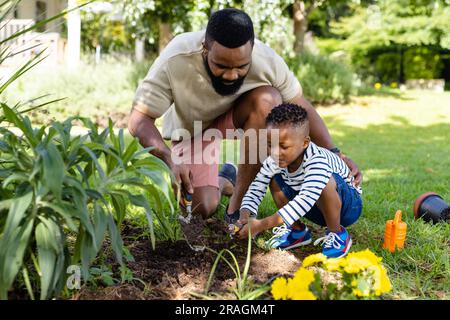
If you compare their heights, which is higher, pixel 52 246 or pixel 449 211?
pixel 52 246

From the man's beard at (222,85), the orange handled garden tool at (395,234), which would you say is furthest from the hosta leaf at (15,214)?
the orange handled garden tool at (395,234)

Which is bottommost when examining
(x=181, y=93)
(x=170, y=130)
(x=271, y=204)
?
(x=271, y=204)

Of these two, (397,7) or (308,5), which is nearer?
(308,5)

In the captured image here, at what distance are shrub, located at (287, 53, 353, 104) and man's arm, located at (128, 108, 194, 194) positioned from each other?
8537 millimetres

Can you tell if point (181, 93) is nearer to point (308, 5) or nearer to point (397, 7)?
point (308, 5)

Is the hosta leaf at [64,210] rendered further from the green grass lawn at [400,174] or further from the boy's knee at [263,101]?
the boy's knee at [263,101]

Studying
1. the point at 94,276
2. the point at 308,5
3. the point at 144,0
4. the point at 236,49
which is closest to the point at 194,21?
the point at 144,0

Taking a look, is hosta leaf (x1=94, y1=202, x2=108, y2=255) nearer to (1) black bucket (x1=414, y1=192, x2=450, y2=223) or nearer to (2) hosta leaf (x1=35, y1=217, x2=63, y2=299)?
(2) hosta leaf (x1=35, y1=217, x2=63, y2=299)

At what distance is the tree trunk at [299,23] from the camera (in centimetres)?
1252

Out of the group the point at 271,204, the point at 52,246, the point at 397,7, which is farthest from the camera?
the point at 397,7

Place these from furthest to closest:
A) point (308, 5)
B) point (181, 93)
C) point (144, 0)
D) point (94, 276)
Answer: point (308, 5) → point (144, 0) → point (181, 93) → point (94, 276)

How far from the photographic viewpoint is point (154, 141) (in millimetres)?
2941

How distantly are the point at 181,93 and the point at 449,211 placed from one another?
5.73 feet

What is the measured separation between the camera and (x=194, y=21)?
36.0 ft
